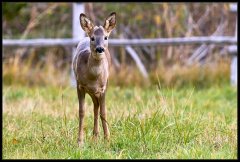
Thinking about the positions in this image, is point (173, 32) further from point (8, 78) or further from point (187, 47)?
point (8, 78)

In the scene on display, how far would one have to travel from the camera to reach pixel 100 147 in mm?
5574

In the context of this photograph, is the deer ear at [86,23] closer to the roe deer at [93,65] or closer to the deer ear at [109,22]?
the roe deer at [93,65]

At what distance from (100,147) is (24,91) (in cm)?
497

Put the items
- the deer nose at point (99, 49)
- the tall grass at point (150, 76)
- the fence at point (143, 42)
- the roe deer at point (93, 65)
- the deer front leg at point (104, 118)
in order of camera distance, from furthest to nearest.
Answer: the tall grass at point (150, 76) → the fence at point (143, 42) → the deer front leg at point (104, 118) → the roe deer at point (93, 65) → the deer nose at point (99, 49)

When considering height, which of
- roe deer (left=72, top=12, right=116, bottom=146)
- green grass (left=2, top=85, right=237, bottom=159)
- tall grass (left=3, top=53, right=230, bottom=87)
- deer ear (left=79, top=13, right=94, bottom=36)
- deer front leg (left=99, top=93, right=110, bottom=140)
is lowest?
tall grass (left=3, top=53, right=230, bottom=87)

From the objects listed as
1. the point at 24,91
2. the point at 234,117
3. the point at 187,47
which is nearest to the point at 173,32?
the point at 187,47

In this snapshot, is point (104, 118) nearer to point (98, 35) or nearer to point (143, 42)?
point (98, 35)

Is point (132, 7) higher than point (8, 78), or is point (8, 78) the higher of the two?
point (132, 7)

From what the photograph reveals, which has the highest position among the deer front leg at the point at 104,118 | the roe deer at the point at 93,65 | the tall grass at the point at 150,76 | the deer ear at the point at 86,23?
the deer ear at the point at 86,23

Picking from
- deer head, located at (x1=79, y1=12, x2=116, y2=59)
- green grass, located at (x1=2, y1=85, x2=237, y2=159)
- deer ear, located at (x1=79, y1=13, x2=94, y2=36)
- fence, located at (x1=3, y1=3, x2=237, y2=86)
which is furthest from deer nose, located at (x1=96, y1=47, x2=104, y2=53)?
fence, located at (x1=3, y1=3, x2=237, y2=86)

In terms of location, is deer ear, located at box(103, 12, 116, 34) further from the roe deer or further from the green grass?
the green grass

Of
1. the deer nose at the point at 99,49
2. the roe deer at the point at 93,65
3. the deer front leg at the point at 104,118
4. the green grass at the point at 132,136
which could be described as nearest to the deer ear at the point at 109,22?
the roe deer at the point at 93,65

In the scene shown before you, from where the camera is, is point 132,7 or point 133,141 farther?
point 132,7

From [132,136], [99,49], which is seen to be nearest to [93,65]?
[99,49]
